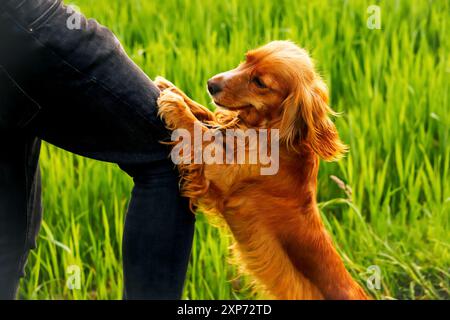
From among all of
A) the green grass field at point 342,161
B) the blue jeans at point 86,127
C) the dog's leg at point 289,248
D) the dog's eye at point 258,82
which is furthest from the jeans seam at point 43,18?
the green grass field at point 342,161

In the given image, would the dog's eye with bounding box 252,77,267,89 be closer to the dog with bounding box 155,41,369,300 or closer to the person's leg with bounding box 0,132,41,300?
the dog with bounding box 155,41,369,300

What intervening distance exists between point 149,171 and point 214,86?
0.35 meters

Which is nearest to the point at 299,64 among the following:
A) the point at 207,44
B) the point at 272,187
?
the point at 272,187

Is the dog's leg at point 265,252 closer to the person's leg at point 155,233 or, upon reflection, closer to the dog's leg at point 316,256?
the dog's leg at point 316,256

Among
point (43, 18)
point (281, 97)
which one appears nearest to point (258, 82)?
point (281, 97)

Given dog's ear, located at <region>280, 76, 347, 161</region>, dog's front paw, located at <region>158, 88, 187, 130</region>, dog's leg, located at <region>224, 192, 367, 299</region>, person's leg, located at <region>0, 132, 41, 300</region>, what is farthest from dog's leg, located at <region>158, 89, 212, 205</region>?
person's leg, located at <region>0, 132, 41, 300</region>

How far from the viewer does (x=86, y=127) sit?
1758mm

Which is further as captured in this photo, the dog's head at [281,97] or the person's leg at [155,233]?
the dog's head at [281,97]

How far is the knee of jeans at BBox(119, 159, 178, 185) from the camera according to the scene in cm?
181

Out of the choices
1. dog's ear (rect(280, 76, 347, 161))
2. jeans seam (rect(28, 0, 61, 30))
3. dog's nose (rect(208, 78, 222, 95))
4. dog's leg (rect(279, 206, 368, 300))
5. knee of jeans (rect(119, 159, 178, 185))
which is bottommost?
dog's leg (rect(279, 206, 368, 300))

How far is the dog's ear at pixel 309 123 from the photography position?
2.02 meters

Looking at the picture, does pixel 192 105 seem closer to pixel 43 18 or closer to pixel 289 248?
pixel 289 248

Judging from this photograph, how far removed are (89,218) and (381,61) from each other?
4.82 ft

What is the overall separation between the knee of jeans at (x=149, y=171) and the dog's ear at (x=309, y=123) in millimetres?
366
